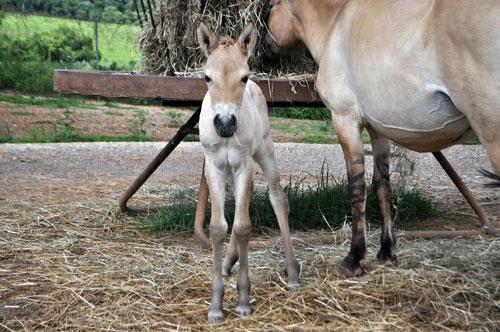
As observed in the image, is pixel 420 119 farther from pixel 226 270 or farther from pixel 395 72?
pixel 226 270

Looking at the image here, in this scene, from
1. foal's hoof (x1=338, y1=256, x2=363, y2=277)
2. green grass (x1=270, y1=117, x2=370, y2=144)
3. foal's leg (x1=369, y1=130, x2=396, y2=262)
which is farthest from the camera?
green grass (x1=270, y1=117, x2=370, y2=144)

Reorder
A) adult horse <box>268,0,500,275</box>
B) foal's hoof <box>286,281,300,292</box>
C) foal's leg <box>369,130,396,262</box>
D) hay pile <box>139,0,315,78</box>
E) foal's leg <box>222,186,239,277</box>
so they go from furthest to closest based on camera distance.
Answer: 1. hay pile <box>139,0,315,78</box>
2. foal's leg <box>369,130,396,262</box>
3. foal's leg <box>222,186,239,277</box>
4. foal's hoof <box>286,281,300,292</box>
5. adult horse <box>268,0,500,275</box>

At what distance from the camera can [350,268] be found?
4.68 metres

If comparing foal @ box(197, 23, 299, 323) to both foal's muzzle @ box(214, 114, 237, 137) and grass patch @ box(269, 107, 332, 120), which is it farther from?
grass patch @ box(269, 107, 332, 120)

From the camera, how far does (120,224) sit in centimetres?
669

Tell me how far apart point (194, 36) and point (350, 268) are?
241 cm

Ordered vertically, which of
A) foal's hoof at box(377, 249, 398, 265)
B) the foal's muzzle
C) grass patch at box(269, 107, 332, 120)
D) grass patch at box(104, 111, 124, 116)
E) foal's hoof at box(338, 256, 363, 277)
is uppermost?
grass patch at box(269, 107, 332, 120)

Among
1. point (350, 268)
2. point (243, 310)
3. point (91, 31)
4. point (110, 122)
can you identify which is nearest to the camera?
point (243, 310)

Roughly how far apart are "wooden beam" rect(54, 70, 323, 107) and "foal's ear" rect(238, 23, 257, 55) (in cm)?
114

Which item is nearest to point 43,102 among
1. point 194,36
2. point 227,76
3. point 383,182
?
point 194,36

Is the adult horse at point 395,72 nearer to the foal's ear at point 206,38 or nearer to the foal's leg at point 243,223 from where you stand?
A: the foal's leg at point 243,223

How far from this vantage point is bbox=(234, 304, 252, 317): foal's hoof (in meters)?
4.13

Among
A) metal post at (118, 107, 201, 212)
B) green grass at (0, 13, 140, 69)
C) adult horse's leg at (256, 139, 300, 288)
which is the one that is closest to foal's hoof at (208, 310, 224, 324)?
adult horse's leg at (256, 139, 300, 288)

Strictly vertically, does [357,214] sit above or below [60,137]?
below
